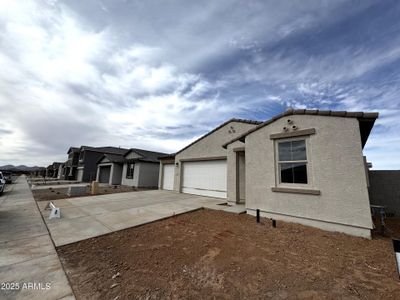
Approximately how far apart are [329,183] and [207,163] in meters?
8.08

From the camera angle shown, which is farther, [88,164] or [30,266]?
[88,164]

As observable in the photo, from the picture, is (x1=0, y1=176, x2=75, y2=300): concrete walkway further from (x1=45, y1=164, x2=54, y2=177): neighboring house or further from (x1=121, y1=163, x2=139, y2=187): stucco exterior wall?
(x1=45, y1=164, x2=54, y2=177): neighboring house

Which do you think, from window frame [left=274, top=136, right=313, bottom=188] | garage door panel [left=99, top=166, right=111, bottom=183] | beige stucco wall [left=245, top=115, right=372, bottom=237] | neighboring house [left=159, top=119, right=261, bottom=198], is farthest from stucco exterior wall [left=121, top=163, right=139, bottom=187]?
window frame [left=274, top=136, right=313, bottom=188]

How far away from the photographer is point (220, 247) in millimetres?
4059

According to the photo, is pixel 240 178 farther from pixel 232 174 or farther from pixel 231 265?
pixel 231 265

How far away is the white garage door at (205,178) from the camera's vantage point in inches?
448

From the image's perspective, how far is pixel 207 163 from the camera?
1248 cm

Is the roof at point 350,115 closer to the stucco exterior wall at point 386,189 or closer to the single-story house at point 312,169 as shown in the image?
the single-story house at point 312,169

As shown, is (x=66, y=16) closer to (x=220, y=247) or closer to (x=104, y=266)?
(x=104, y=266)

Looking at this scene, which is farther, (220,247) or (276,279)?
(220,247)

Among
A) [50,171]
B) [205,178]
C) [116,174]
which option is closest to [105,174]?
[116,174]

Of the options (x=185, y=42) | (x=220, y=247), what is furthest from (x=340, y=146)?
(x=185, y=42)

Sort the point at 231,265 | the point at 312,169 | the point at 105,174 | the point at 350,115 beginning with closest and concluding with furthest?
the point at 231,265, the point at 350,115, the point at 312,169, the point at 105,174

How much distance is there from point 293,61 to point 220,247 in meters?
8.26
